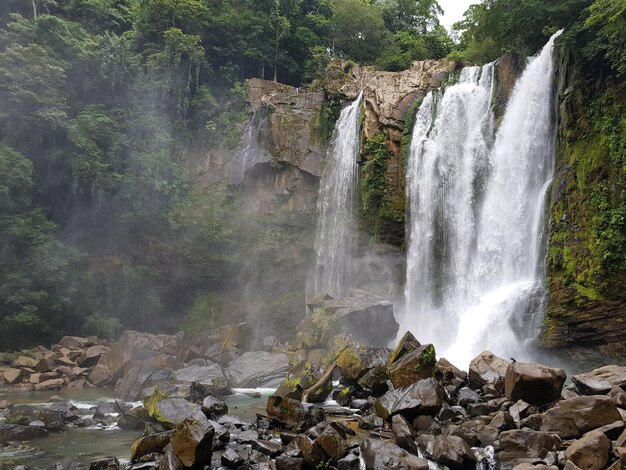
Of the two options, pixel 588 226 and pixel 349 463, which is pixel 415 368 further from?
pixel 588 226

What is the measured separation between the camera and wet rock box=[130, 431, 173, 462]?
841cm

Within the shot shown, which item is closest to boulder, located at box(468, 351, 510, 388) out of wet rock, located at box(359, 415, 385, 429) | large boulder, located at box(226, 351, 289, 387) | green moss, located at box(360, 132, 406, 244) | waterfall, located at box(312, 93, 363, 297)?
wet rock, located at box(359, 415, 385, 429)

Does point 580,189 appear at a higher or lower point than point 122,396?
higher

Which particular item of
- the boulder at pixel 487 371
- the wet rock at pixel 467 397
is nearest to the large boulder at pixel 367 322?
the boulder at pixel 487 371

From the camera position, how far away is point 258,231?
89.1 ft

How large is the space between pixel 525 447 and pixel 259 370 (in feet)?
37.8

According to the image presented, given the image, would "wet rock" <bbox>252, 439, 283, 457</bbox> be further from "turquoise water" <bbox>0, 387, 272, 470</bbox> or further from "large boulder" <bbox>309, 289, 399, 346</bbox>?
"large boulder" <bbox>309, 289, 399, 346</bbox>

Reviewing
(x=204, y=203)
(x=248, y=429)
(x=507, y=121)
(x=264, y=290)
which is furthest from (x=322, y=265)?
(x=248, y=429)

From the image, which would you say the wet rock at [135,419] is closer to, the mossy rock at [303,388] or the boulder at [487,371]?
the mossy rock at [303,388]

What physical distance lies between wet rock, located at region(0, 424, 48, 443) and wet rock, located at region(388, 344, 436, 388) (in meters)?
8.46

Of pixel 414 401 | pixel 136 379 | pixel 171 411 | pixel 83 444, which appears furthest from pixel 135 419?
pixel 414 401

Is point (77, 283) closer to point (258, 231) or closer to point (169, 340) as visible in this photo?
point (169, 340)

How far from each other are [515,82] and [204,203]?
703 inches

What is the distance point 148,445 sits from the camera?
8.50 metres
